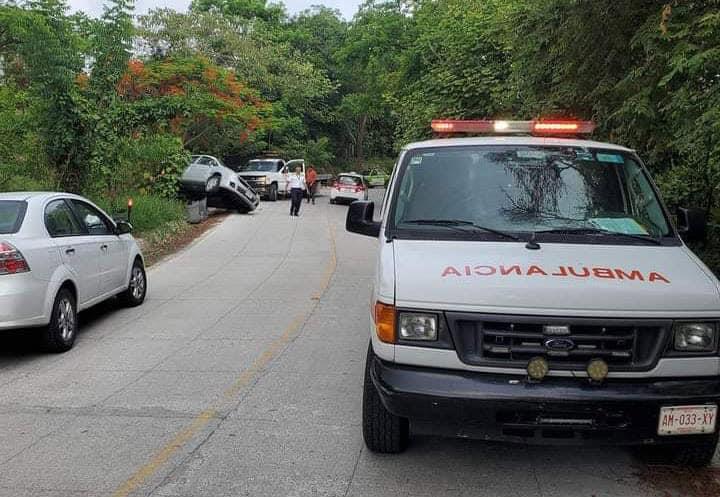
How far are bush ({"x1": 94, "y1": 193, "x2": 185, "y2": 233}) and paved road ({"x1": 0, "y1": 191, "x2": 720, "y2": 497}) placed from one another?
7.79m

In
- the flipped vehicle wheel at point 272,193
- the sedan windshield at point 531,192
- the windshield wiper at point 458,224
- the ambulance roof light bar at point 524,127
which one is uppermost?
the ambulance roof light bar at point 524,127

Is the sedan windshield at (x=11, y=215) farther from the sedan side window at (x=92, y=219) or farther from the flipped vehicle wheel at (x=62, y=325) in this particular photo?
the sedan side window at (x=92, y=219)

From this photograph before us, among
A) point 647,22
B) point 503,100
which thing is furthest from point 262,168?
point 647,22

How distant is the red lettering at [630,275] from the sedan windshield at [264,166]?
30211 mm

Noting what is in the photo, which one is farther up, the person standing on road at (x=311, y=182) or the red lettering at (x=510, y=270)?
the red lettering at (x=510, y=270)

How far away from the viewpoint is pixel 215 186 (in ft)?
79.2

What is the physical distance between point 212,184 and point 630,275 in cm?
2093

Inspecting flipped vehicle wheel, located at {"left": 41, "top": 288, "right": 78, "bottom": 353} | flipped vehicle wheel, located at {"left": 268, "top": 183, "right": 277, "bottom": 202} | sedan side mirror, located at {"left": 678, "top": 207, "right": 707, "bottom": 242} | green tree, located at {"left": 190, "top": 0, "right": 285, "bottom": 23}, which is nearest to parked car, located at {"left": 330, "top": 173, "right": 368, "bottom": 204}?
flipped vehicle wheel, located at {"left": 268, "top": 183, "right": 277, "bottom": 202}

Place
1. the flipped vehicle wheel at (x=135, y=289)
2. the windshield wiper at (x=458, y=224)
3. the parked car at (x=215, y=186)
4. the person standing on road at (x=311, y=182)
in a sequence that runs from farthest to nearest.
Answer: the person standing on road at (x=311, y=182), the parked car at (x=215, y=186), the flipped vehicle wheel at (x=135, y=289), the windshield wiper at (x=458, y=224)

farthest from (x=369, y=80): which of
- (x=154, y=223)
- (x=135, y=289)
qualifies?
(x=135, y=289)

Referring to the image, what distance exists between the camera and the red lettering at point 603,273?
4.17m

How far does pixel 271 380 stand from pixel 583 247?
10.4ft

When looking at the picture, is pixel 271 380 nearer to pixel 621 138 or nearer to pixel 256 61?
pixel 621 138

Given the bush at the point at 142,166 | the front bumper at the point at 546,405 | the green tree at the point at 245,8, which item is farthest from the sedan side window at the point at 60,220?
the green tree at the point at 245,8
